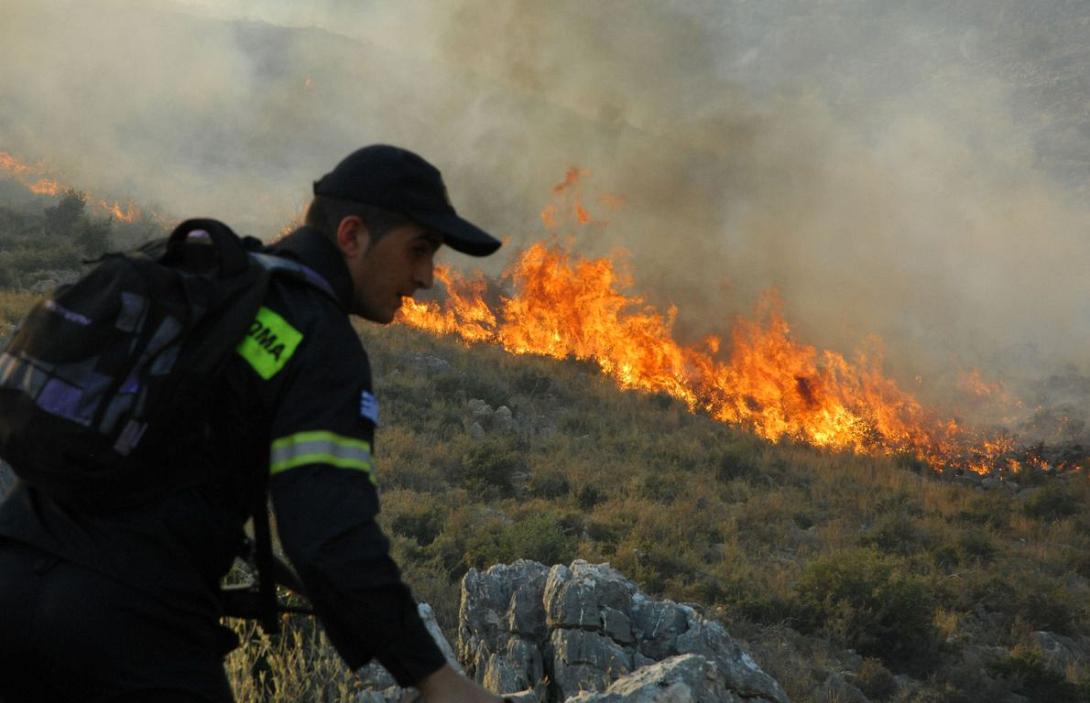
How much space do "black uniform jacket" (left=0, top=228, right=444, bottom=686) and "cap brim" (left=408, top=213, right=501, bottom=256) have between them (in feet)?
0.83

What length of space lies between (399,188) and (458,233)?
151mm

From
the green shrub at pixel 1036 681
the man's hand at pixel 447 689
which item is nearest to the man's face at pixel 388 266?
the man's hand at pixel 447 689

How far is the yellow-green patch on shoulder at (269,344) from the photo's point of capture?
5.67 ft

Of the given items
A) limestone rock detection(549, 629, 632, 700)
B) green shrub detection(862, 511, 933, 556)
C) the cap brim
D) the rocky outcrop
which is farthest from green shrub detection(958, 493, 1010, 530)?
the cap brim

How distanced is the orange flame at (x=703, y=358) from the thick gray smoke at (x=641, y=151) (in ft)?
6.51

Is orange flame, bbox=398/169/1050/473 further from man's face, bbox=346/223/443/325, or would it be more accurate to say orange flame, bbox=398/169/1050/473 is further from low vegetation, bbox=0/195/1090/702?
man's face, bbox=346/223/443/325

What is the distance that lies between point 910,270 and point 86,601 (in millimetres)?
26045

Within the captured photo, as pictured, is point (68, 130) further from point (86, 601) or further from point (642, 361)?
point (86, 601)

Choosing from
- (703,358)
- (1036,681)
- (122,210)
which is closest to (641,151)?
(703,358)

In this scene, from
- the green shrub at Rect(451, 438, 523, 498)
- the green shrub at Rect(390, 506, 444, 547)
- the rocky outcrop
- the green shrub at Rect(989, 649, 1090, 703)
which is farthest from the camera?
the green shrub at Rect(451, 438, 523, 498)

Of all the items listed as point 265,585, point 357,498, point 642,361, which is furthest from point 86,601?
point 642,361

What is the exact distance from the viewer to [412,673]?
1.69m

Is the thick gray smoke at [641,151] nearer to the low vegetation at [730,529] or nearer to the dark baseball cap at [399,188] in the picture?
the low vegetation at [730,529]

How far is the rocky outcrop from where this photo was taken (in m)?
4.38
